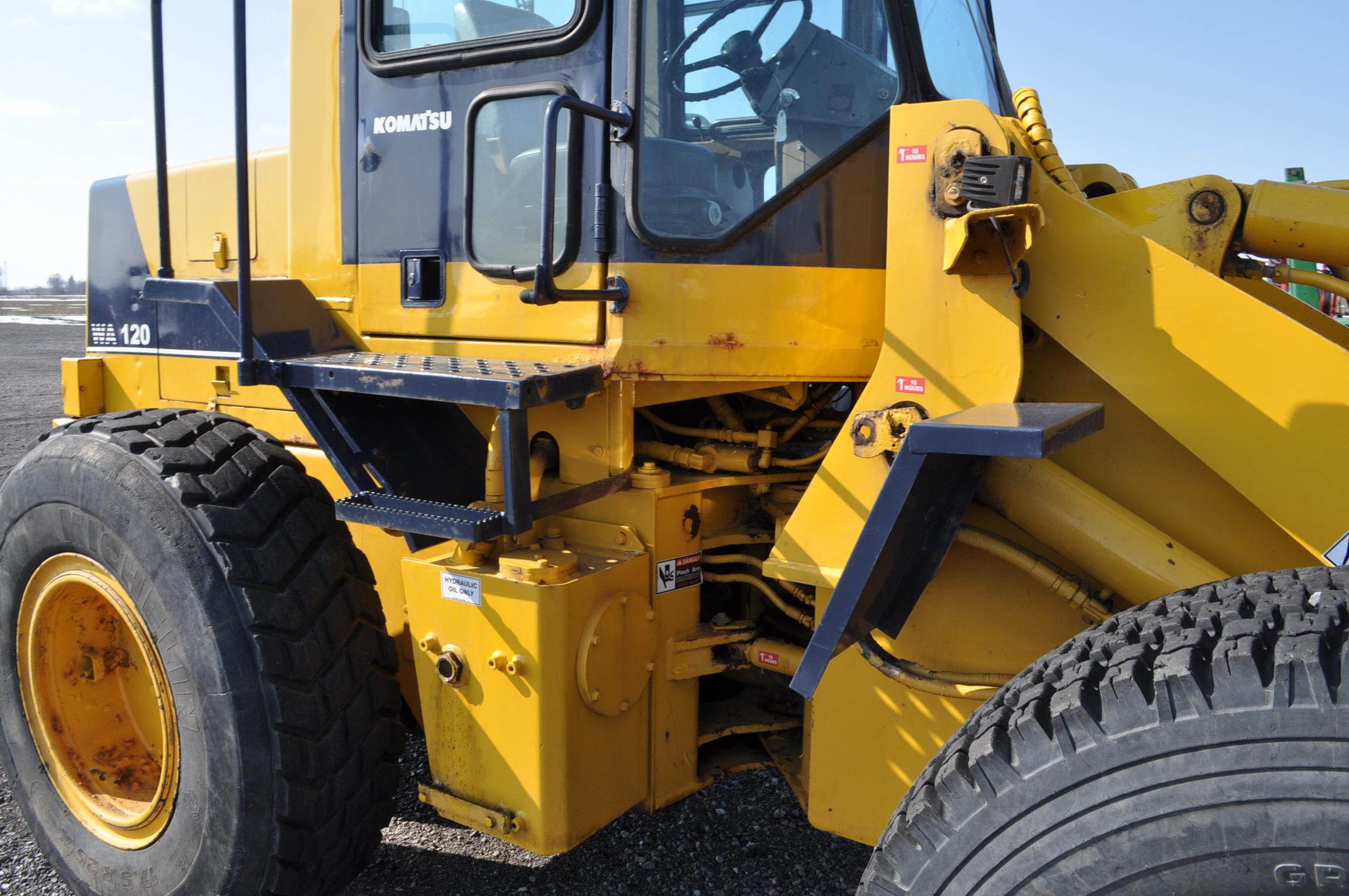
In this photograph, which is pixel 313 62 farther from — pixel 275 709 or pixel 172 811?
pixel 172 811

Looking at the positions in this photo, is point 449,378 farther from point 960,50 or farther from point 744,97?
point 960,50

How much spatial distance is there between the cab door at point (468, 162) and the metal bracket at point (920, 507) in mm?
884

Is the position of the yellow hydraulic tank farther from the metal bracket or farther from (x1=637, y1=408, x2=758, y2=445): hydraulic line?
the metal bracket

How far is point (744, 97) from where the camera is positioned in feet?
8.07

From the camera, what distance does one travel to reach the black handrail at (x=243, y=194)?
2.56 metres

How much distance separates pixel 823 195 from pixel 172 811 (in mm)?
2285

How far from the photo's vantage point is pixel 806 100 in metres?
2.46

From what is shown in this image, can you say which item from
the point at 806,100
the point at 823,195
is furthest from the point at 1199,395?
the point at 806,100

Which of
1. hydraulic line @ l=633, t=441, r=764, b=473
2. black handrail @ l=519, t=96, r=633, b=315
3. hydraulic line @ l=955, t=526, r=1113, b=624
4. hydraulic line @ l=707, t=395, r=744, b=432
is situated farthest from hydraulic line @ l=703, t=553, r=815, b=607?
black handrail @ l=519, t=96, r=633, b=315

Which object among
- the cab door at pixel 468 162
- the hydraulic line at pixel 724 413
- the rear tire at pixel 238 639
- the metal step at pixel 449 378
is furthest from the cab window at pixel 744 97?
the rear tire at pixel 238 639

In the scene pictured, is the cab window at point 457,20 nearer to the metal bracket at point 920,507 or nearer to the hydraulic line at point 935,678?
the metal bracket at point 920,507

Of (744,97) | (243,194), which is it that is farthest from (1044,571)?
(243,194)

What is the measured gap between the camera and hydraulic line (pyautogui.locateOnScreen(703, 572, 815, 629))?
2.74m

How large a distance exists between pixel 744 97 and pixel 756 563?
1.18 m
